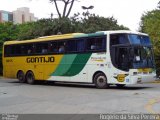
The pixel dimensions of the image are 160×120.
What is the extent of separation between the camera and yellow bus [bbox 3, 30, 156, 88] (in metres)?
21.8

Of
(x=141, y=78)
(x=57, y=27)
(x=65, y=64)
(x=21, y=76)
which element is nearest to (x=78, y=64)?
(x=65, y=64)

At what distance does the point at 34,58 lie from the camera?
27.8 meters

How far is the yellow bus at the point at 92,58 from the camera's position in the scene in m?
21.8

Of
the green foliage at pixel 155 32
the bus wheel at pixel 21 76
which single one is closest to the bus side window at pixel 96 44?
the bus wheel at pixel 21 76

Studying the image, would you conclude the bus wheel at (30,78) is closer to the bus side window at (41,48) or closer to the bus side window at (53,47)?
the bus side window at (41,48)

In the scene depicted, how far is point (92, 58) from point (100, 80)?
1.33 metres

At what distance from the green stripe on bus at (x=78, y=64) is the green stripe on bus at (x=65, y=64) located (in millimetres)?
232

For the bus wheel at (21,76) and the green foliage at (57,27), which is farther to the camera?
the green foliage at (57,27)

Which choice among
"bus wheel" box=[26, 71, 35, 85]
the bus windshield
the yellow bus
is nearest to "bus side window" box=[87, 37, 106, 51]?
the yellow bus

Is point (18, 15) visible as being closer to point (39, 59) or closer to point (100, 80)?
point (39, 59)

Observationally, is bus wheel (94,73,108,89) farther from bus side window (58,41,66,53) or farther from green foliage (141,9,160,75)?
green foliage (141,9,160,75)

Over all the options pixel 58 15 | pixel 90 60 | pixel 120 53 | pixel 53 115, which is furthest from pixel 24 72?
pixel 58 15

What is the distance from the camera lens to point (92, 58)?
76.4 ft

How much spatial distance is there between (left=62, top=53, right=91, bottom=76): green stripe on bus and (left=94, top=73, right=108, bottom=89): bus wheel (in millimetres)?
1194
